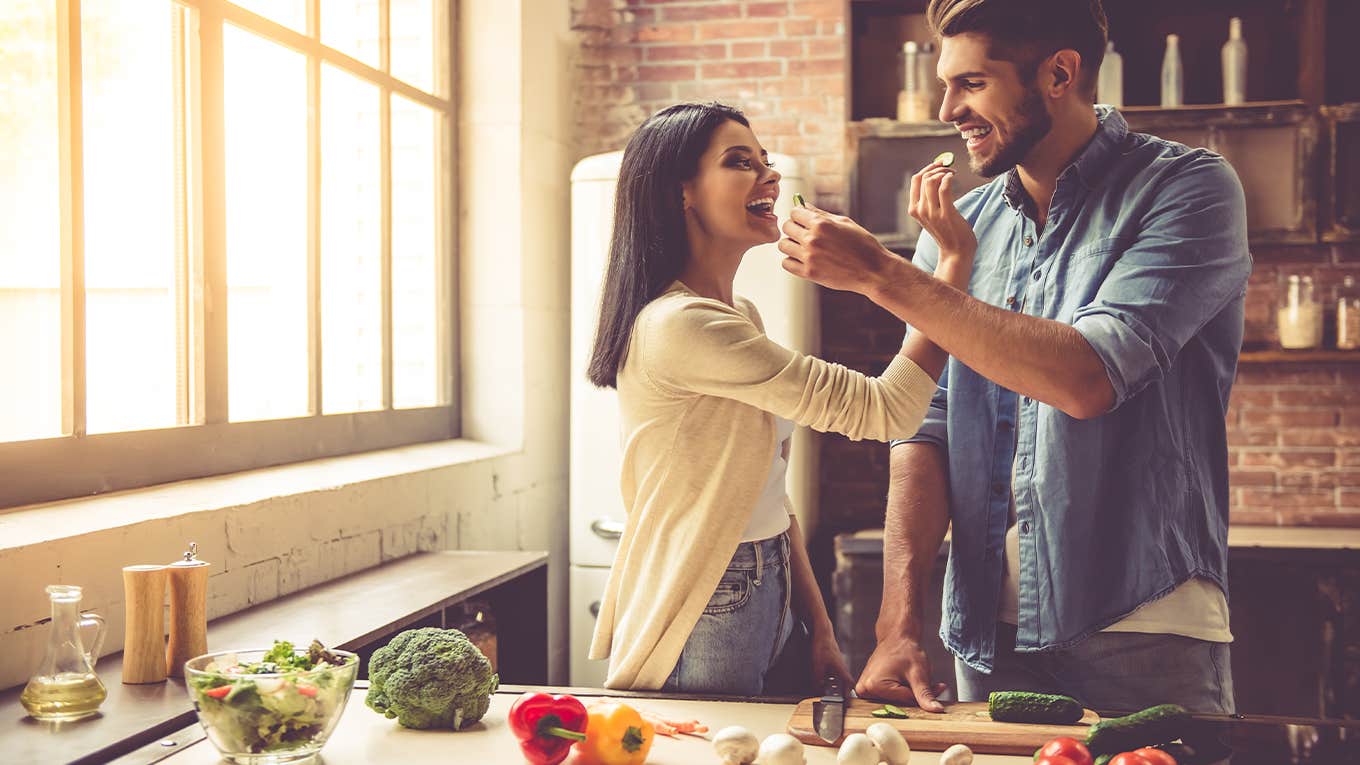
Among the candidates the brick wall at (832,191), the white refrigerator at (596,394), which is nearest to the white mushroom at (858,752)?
the white refrigerator at (596,394)

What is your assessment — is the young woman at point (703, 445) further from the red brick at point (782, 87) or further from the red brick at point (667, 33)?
the red brick at point (667, 33)

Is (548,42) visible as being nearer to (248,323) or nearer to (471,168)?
(471,168)

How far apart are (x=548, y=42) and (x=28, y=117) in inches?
92.6

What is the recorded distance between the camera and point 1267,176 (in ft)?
13.1

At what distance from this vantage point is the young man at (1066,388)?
5.20 ft

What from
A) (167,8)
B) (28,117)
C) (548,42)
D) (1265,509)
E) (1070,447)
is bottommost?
(1265,509)

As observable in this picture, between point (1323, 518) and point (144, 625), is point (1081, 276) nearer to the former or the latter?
point (144, 625)

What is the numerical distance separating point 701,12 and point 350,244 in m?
1.81

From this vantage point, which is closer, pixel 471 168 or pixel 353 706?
pixel 353 706

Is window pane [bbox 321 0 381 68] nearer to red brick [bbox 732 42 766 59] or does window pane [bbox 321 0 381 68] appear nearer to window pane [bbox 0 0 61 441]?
window pane [bbox 0 0 61 441]

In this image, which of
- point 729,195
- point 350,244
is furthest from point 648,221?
point 350,244

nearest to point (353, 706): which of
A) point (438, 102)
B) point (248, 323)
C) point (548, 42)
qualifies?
point (248, 323)

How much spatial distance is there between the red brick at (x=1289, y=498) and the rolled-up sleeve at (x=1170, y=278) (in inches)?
115

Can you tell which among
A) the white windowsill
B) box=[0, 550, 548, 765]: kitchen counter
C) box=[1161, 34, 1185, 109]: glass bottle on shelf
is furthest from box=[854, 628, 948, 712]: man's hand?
box=[1161, 34, 1185, 109]: glass bottle on shelf
